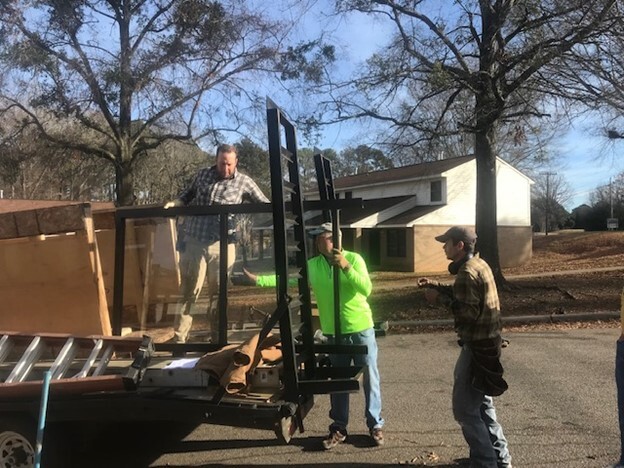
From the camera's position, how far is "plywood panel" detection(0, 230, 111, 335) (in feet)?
15.2

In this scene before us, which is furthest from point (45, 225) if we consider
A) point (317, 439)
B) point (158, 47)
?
point (158, 47)

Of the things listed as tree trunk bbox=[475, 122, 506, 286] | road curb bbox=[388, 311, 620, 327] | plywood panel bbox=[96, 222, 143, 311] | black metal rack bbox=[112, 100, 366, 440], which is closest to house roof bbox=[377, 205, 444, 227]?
tree trunk bbox=[475, 122, 506, 286]

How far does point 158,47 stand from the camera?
15773mm

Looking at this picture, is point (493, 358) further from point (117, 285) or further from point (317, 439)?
point (117, 285)

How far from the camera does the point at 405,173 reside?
32.3m

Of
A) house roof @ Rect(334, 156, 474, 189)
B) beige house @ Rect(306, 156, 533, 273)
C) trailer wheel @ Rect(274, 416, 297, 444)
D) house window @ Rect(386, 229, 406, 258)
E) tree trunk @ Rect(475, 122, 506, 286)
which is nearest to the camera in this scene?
trailer wheel @ Rect(274, 416, 297, 444)

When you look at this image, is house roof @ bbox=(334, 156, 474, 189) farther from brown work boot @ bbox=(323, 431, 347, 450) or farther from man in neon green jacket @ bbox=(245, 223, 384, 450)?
brown work boot @ bbox=(323, 431, 347, 450)

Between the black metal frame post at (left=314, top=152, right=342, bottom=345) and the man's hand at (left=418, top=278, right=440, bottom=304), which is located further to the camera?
the black metal frame post at (left=314, top=152, right=342, bottom=345)

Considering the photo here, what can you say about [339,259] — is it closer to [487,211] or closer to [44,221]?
[44,221]

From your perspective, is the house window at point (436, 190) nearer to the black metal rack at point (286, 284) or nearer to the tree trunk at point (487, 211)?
the tree trunk at point (487, 211)

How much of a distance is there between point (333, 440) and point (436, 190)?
88.0 ft

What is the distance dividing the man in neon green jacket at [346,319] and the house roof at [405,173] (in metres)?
21.9

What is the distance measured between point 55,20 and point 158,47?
110 inches

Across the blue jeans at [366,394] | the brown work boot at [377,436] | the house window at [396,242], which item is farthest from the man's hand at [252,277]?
the house window at [396,242]
